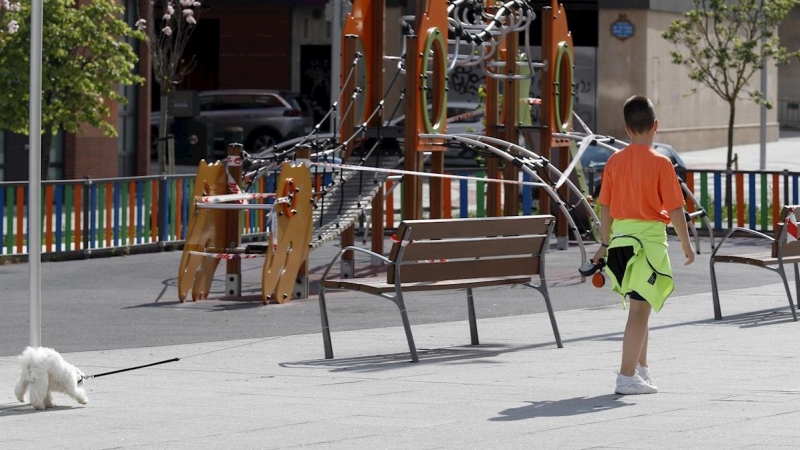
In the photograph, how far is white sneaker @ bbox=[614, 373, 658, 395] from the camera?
865cm

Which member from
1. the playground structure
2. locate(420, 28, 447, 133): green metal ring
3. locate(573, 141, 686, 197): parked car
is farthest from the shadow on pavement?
locate(573, 141, 686, 197): parked car

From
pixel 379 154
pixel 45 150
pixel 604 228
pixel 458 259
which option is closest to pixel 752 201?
pixel 379 154

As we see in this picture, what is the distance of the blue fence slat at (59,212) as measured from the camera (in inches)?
711

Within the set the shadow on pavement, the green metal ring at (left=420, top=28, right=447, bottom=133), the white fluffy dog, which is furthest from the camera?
the green metal ring at (left=420, top=28, right=447, bottom=133)

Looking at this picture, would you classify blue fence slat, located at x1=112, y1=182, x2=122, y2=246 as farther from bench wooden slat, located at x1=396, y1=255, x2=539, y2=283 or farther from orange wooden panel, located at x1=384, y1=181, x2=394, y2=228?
bench wooden slat, located at x1=396, y1=255, x2=539, y2=283

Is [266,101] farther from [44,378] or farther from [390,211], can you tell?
[44,378]

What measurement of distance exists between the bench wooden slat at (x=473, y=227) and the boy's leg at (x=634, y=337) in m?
2.11

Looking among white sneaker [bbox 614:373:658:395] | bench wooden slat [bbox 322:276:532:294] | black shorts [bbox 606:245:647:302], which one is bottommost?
white sneaker [bbox 614:373:658:395]

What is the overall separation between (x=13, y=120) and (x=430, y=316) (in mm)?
10778

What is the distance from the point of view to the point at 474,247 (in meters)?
11.0

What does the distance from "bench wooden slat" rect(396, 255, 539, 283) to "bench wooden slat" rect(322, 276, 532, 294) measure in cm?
4

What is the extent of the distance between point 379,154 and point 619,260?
8464 mm

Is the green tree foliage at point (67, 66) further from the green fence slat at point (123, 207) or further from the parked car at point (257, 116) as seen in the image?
the parked car at point (257, 116)

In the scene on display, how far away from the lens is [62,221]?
18.3 metres
